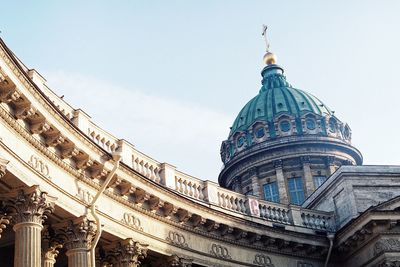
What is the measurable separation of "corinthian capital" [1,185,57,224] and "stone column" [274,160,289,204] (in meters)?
35.6

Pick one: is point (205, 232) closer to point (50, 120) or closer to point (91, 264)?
point (91, 264)

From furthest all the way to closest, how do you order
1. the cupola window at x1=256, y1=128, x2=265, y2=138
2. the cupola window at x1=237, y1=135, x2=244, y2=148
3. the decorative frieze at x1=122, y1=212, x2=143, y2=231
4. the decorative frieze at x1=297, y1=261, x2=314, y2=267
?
the cupola window at x1=237, y1=135, x2=244, y2=148 → the cupola window at x1=256, y1=128, x2=265, y2=138 → the decorative frieze at x1=297, y1=261, x2=314, y2=267 → the decorative frieze at x1=122, y1=212, x2=143, y2=231

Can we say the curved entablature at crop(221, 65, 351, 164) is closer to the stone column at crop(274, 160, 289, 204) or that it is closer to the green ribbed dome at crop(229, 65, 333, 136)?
the green ribbed dome at crop(229, 65, 333, 136)

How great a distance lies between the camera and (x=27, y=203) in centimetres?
2086

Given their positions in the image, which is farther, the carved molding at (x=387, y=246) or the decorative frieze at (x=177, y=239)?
the carved molding at (x=387, y=246)

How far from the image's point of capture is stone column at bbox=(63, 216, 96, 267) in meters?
22.8

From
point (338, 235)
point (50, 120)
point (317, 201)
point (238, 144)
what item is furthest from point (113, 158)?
point (238, 144)

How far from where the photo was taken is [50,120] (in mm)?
21859

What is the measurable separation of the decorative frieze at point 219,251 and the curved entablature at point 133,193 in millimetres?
43

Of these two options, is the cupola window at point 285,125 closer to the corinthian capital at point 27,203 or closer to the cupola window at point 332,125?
the cupola window at point 332,125

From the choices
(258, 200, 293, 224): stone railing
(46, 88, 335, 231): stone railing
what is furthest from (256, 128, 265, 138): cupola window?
(258, 200, 293, 224): stone railing

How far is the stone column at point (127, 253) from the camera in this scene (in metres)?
25.3

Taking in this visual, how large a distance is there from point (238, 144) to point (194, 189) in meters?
32.1

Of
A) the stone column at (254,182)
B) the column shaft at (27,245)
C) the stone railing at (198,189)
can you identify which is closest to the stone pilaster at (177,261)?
the stone railing at (198,189)
